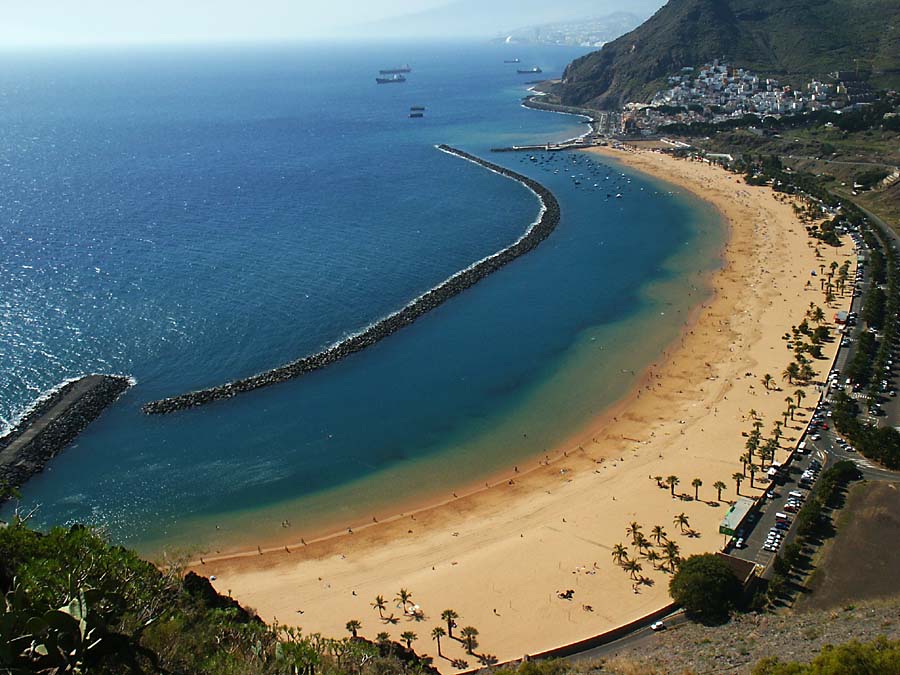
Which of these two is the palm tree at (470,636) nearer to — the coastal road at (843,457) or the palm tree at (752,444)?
the palm tree at (752,444)

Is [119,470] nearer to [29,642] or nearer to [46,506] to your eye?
[46,506]

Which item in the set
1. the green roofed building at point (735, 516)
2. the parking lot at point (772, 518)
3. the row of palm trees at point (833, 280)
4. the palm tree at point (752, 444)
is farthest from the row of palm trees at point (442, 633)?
the row of palm trees at point (833, 280)

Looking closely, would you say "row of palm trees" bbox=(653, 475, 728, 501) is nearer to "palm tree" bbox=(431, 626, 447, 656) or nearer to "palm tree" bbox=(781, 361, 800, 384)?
"palm tree" bbox=(781, 361, 800, 384)

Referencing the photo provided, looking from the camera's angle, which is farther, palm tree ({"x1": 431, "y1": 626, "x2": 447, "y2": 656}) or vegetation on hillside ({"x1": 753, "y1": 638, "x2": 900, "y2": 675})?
palm tree ({"x1": 431, "y1": 626, "x2": 447, "y2": 656})

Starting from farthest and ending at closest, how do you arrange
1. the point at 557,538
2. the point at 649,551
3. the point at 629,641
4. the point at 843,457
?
the point at 843,457 → the point at 557,538 → the point at 649,551 → the point at 629,641

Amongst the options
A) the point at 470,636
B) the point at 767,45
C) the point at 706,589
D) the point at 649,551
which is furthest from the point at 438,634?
the point at 767,45

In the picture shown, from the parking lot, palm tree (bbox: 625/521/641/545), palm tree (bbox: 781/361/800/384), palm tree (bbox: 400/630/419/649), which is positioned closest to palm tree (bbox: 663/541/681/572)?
palm tree (bbox: 625/521/641/545)

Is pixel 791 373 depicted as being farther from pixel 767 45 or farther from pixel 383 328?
pixel 767 45
